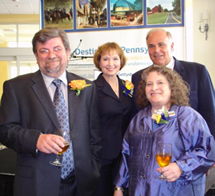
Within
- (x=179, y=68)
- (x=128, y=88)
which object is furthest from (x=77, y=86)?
(x=179, y=68)

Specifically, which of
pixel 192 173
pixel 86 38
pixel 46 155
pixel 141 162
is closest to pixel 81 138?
pixel 46 155

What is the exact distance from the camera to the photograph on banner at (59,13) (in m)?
3.92

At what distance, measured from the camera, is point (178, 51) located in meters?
3.76

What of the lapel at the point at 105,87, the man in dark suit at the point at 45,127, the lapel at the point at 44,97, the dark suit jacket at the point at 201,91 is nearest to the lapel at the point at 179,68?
the dark suit jacket at the point at 201,91

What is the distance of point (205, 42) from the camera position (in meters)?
5.84

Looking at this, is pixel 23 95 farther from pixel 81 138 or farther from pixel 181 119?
pixel 181 119

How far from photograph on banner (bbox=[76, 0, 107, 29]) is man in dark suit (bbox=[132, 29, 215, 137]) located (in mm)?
1258

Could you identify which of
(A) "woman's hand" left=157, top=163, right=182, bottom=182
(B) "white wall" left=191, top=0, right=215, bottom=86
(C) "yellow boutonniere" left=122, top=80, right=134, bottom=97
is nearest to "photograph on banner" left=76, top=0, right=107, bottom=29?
(C) "yellow boutonniere" left=122, top=80, right=134, bottom=97

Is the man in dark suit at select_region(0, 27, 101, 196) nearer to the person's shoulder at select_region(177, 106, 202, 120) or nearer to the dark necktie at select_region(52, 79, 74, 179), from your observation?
the dark necktie at select_region(52, 79, 74, 179)

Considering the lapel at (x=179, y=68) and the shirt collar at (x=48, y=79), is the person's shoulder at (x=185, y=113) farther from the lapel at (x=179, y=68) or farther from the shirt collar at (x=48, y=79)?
the shirt collar at (x=48, y=79)

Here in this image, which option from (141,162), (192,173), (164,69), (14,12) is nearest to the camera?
(192,173)

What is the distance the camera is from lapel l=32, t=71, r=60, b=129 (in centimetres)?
193

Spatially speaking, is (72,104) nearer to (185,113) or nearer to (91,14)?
(185,113)

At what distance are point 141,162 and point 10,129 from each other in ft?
3.08
